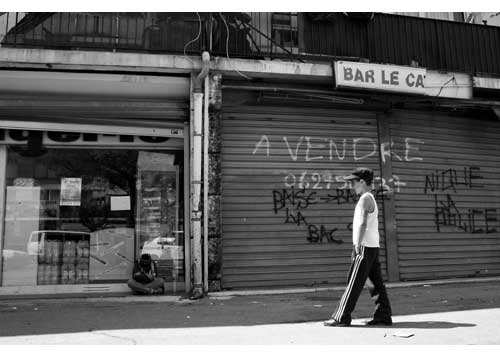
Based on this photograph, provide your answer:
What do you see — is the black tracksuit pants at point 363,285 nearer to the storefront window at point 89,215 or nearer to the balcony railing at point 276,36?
the storefront window at point 89,215

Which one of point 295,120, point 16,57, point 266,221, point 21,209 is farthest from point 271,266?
point 16,57

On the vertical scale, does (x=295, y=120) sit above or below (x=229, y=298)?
above

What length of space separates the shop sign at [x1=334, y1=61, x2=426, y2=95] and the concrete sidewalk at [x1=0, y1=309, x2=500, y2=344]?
4475 millimetres

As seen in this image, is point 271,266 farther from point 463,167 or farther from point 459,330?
point 463,167

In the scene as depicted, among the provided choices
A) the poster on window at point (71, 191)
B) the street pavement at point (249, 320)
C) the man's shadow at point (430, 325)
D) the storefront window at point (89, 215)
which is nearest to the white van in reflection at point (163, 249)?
the storefront window at point (89, 215)

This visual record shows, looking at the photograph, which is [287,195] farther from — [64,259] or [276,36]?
[64,259]

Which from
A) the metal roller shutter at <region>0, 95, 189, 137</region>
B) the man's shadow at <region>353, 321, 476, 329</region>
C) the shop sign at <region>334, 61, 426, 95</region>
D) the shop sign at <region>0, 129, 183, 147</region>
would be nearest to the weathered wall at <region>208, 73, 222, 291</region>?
the metal roller shutter at <region>0, 95, 189, 137</region>

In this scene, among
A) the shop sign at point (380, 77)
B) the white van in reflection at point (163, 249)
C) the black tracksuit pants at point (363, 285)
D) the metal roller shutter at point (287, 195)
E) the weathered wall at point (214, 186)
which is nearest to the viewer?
the black tracksuit pants at point (363, 285)

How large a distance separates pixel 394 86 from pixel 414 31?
1.65 m

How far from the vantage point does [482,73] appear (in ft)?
31.6

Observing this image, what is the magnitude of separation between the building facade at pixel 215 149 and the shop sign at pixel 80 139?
1.0 inches

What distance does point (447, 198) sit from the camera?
930 centimetres

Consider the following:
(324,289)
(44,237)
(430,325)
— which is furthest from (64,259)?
(430,325)

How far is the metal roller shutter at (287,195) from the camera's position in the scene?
26.5ft
